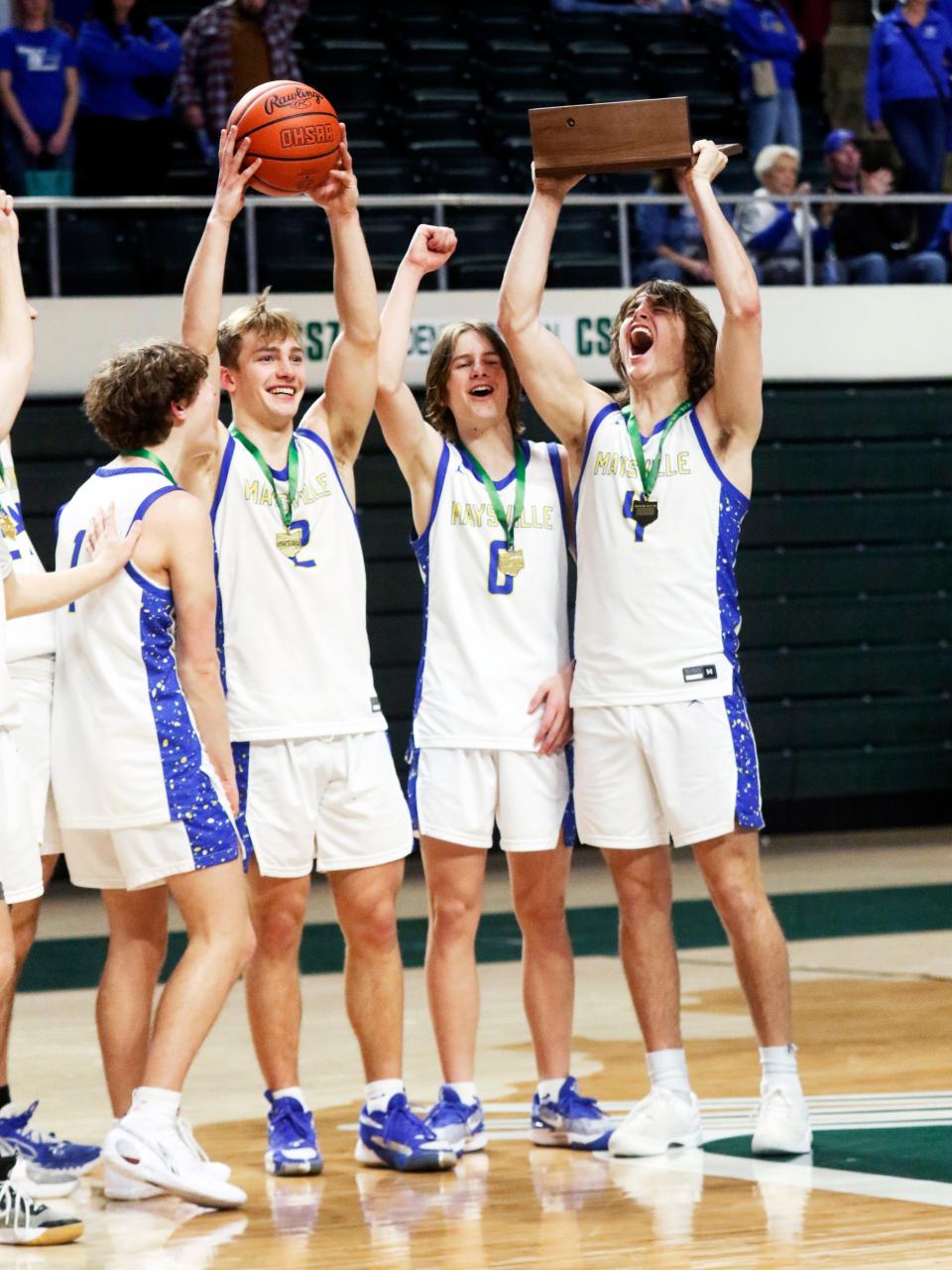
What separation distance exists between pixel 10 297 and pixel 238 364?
684 mm

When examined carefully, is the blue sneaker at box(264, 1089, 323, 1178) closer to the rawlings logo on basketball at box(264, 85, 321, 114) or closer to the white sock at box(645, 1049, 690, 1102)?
the white sock at box(645, 1049, 690, 1102)

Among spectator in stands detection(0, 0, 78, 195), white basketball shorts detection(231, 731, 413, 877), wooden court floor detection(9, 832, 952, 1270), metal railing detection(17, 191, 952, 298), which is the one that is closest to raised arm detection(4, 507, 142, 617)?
white basketball shorts detection(231, 731, 413, 877)

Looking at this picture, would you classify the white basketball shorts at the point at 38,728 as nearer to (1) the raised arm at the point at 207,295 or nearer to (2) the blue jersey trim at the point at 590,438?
(1) the raised arm at the point at 207,295

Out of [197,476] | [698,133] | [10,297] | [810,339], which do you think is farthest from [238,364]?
[698,133]

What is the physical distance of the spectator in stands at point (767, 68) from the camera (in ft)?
40.7

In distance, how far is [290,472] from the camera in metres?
4.80

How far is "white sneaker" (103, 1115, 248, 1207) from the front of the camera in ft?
13.5

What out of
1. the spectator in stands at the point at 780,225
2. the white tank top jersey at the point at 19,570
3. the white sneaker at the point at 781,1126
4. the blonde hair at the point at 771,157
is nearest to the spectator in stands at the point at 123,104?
the spectator in stands at the point at 780,225

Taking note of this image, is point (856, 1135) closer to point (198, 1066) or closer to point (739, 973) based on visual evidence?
point (739, 973)

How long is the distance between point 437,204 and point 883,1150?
6.83 metres

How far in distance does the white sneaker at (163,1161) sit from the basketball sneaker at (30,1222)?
154mm

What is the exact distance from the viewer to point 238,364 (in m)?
4.88

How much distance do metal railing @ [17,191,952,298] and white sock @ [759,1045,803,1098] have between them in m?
5.96

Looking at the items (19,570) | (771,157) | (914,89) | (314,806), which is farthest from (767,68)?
(19,570)
